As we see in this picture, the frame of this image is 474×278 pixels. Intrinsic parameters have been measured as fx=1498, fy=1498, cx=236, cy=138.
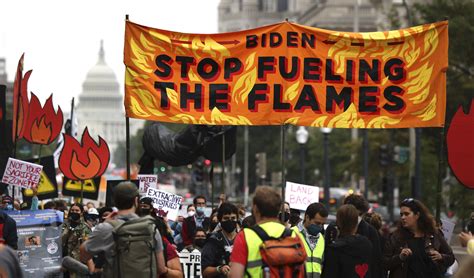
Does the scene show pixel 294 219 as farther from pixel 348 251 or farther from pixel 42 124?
pixel 42 124

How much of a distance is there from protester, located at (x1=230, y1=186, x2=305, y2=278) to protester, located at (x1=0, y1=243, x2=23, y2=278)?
53.2 inches

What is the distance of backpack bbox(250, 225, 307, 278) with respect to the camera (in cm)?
938

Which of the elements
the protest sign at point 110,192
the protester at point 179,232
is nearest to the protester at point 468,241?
the protester at point 179,232

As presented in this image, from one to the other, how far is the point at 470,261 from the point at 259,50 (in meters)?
6.02

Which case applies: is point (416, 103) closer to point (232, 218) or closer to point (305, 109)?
point (305, 109)

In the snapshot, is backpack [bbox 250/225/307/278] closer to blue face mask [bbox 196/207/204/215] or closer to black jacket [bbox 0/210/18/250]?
black jacket [bbox 0/210/18/250]

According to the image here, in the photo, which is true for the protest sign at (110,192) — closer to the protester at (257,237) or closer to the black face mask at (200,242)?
the black face mask at (200,242)

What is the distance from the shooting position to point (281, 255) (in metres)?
9.39

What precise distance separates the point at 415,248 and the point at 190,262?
12.5 feet

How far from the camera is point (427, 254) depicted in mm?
12047

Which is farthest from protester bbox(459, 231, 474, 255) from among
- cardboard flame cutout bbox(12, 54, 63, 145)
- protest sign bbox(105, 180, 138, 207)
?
cardboard flame cutout bbox(12, 54, 63, 145)

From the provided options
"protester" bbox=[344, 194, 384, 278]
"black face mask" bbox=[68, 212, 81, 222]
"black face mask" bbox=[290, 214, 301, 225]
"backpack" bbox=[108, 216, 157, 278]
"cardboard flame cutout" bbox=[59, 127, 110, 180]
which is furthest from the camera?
"cardboard flame cutout" bbox=[59, 127, 110, 180]

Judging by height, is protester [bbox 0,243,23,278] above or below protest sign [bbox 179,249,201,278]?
above

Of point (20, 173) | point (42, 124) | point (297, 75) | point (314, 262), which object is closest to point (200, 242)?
point (297, 75)
